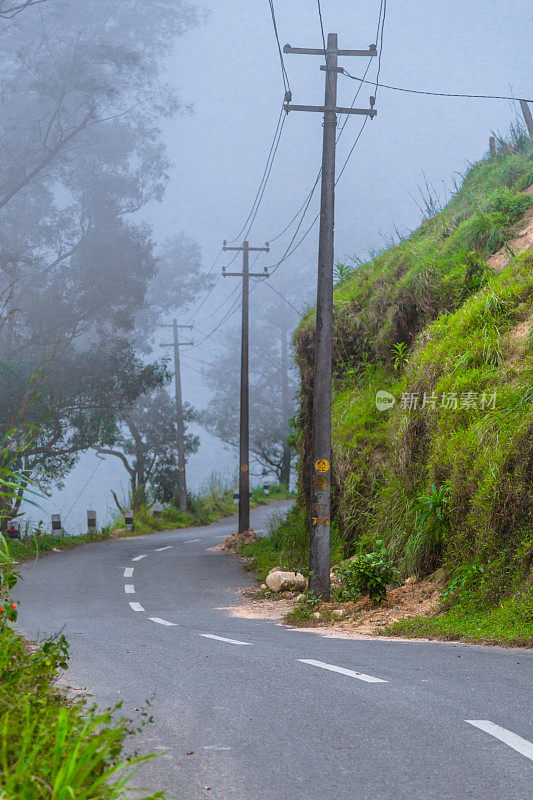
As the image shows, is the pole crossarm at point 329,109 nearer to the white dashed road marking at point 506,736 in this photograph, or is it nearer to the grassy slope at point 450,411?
the grassy slope at point 450,411

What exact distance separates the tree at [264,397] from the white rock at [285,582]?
4352 centimetres

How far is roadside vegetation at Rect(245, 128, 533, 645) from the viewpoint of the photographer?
1083cm

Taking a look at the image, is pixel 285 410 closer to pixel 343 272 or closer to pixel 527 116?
pixel 343 272

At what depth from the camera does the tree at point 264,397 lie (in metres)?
63.6

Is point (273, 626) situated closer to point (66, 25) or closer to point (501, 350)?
point (501, 350)

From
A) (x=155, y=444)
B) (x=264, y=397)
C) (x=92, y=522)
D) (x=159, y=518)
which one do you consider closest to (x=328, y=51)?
(x=92, y=522)

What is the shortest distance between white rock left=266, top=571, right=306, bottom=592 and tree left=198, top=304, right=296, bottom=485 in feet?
143

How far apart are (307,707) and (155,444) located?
43.6 m

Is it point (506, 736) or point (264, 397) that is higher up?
point (264, 397)

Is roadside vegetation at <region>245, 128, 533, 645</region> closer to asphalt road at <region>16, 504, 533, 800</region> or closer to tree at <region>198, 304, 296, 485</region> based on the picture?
asphalt road at <region>16, 504, 533, 800</region>

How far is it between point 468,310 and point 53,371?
773 inches

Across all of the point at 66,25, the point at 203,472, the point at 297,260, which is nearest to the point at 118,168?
the point at 66,25

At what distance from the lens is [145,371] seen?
3284 centimetres

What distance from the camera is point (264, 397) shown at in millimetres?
75875
